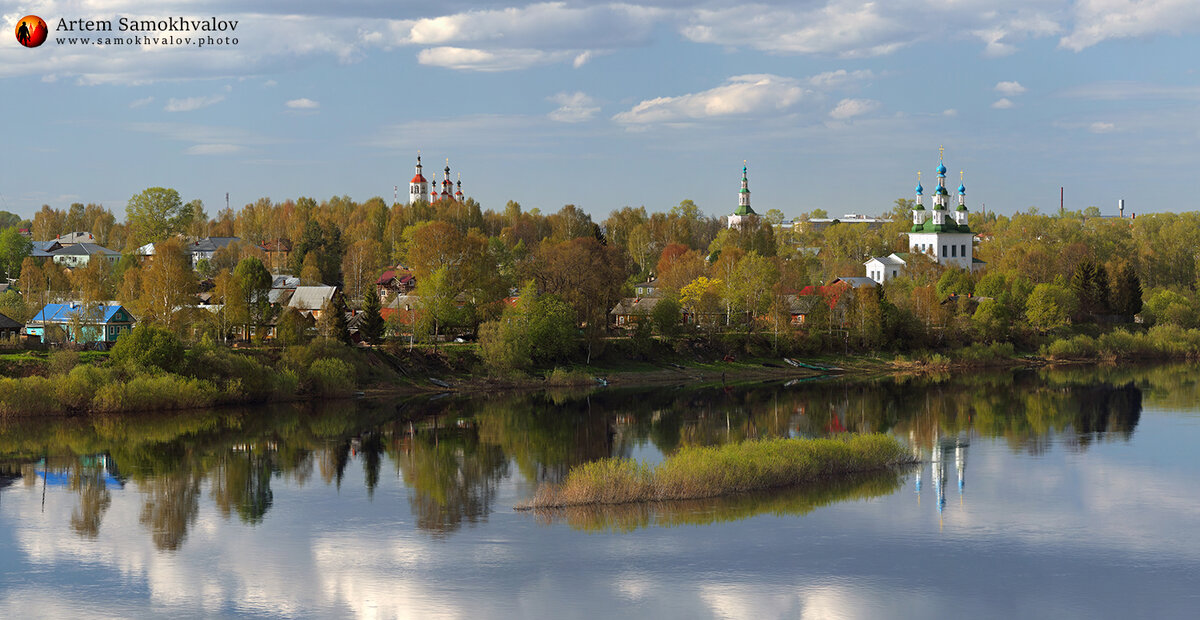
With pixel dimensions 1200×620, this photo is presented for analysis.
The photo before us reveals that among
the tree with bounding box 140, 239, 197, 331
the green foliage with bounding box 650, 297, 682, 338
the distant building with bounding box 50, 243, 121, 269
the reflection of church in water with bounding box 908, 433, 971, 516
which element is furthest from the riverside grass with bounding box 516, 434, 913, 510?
the distant building with bounding box 50, 243, 121, 269

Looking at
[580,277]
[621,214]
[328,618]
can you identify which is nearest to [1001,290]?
[580,277]

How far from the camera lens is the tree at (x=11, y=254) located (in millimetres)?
88688

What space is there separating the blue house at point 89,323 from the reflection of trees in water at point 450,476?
19198 mm

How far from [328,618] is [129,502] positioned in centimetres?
1217

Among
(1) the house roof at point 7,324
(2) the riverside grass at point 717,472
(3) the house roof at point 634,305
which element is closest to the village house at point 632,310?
(3) the house roof at point 634,305

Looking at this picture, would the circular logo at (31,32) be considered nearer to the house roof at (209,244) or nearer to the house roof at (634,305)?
the house roof at (634,305)

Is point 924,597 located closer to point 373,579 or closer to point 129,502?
point 373,579

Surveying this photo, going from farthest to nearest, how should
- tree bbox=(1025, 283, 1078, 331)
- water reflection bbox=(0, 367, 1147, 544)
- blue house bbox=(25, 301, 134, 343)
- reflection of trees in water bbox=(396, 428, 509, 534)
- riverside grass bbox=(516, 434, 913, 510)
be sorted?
1. tree bbox=(1025, 283, 1078, 331)
2. blue house bbox=(25, 301, 134, 343)
3. water reflection bbox=(0, 367, 1147, 544)
4. riverside grass bbox=(516, 434, 913, 510)
5. reflection of trees in water bbox=(396, 428, 509, 534)

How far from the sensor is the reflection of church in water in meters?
31.1

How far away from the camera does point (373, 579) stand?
23.3 m

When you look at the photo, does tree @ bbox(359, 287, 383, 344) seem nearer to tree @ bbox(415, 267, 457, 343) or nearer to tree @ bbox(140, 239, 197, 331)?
tree @ bbox(415, 267, 457, 343)

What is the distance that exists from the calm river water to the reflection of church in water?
146 millimetres

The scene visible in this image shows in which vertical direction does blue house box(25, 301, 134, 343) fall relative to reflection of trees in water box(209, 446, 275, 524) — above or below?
above

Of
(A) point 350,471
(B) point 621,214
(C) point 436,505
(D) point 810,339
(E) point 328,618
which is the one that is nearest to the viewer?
(E) point 328,618
